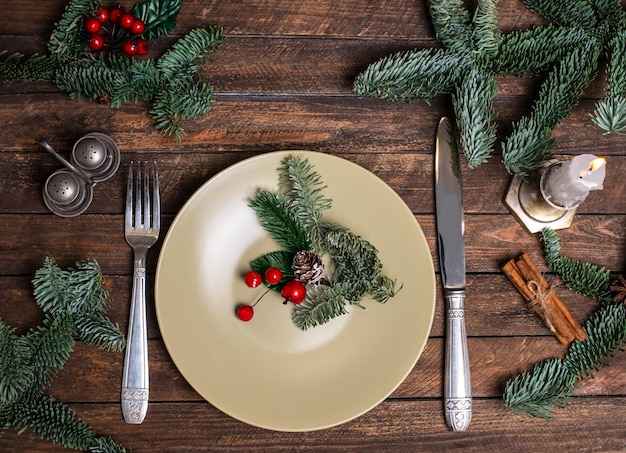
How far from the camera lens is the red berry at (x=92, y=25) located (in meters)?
0.99

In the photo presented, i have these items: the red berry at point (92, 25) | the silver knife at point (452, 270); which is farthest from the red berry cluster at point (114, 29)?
the silver knife at point (452, 270)

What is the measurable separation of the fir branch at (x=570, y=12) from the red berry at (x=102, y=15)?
724mm

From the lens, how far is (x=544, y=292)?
1.04 meters

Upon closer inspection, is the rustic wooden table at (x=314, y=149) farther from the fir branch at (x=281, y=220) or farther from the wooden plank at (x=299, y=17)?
the fir branch at (x=281, y=220)

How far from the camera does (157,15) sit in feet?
3.33

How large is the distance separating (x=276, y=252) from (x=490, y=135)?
41 cm

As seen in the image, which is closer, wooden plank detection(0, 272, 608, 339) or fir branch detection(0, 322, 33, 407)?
fir branch detection(0, 322, 33, 407)

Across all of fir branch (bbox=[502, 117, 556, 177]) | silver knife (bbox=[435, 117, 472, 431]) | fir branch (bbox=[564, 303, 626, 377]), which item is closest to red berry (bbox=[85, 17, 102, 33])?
silver knife (bbox=[435, 117, 472, 431])

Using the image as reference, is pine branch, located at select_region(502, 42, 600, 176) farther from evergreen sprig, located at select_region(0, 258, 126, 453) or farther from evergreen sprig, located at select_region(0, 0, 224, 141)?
evergreen sprig, located at select_region(0, 258, 126, 453)

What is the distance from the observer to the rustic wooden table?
1.02 metres

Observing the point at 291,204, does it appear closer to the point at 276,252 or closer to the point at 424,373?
the point at 276,252

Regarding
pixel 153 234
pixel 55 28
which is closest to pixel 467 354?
pixel 153 234

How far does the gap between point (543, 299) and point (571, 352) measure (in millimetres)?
107

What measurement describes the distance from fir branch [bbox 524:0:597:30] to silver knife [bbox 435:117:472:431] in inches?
10.3
